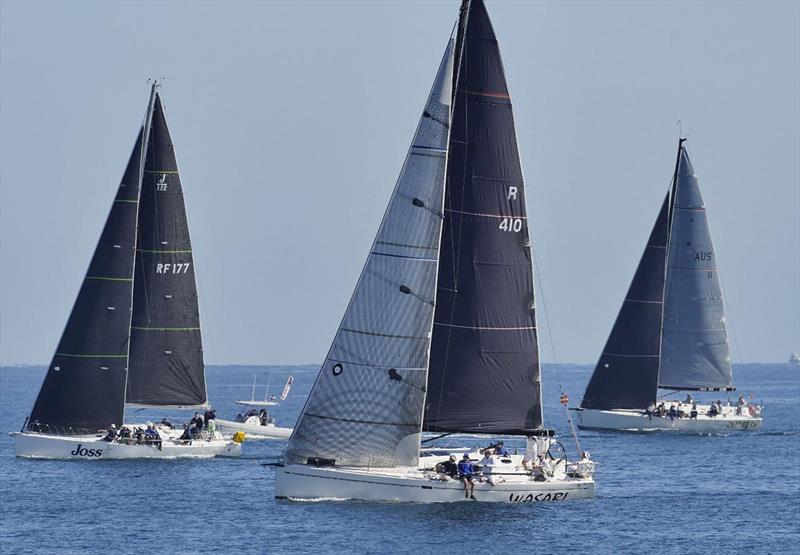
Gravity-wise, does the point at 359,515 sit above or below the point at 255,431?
below

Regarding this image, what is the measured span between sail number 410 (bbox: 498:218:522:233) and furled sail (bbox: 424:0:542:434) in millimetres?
→ 31

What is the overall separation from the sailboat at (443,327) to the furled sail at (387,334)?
31 mm

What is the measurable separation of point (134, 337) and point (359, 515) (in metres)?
25.1

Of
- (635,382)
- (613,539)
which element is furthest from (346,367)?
(635,382)

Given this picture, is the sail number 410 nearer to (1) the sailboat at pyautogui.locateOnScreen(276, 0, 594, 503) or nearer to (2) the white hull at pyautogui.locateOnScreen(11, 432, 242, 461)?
(1) the sailboat at pyautogui.locateOnScreen(276, 0, 594, 503)

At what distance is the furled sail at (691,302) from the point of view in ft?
294

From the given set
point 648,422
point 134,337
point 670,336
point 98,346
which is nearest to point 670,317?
point 670,336

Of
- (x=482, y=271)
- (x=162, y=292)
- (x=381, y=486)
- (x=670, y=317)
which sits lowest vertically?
(x=381, y=486)

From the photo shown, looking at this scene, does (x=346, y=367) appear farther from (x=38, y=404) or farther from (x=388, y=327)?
(x=38, y=404)

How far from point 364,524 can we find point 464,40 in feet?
49.4

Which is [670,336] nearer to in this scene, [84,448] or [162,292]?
[162,292]

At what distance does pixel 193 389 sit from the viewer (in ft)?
237

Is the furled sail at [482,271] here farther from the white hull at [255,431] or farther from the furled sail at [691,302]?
the furled sail at [691,302]

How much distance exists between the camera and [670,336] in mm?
91125
